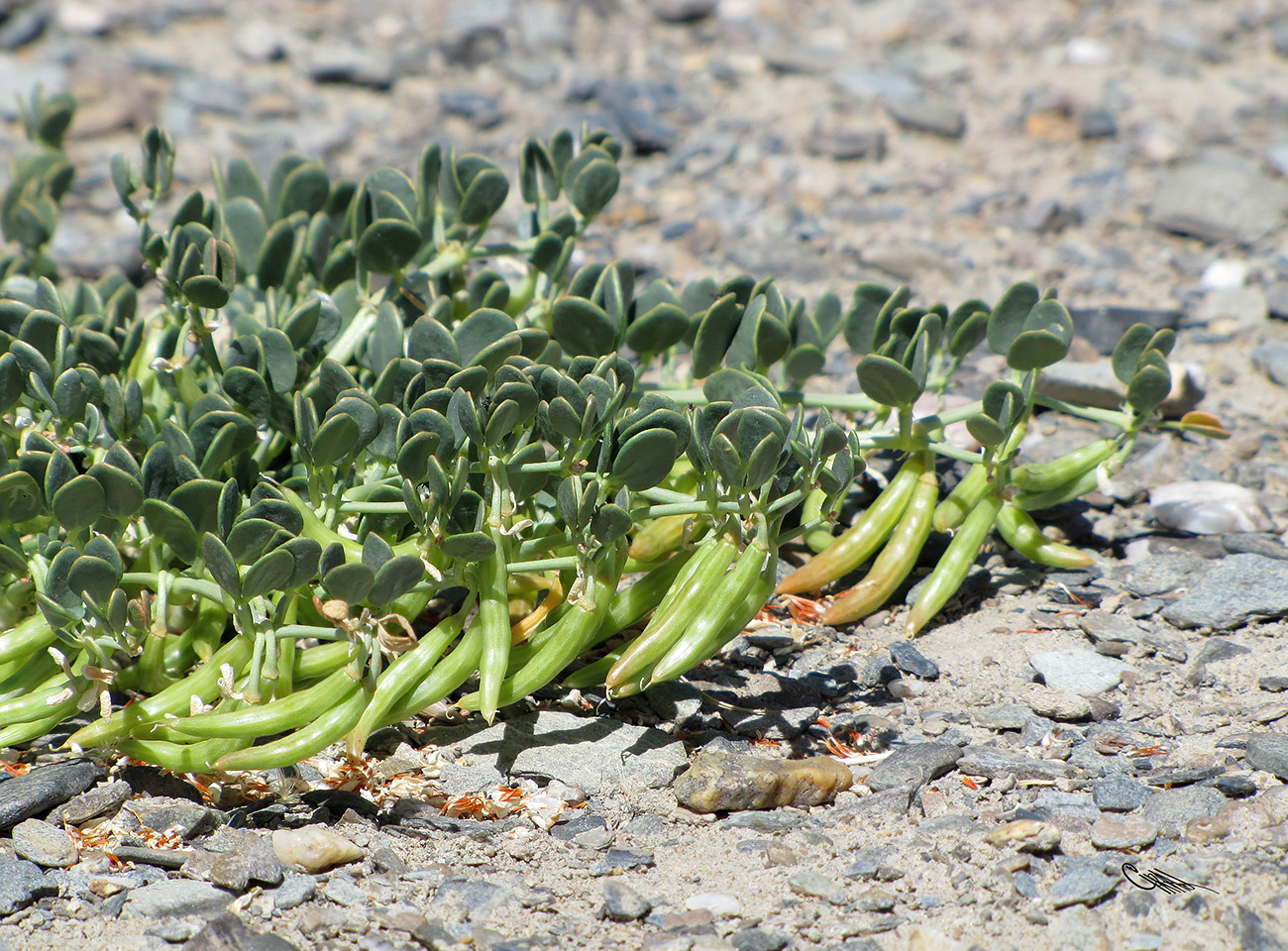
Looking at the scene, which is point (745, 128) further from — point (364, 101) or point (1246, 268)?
point (1246, 268)

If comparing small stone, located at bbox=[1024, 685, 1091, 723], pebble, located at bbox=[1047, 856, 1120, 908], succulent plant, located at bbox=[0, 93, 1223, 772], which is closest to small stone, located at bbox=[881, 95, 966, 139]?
succulent plant, located at bbox=[0, 93, 1223, 772]

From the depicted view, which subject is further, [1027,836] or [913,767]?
[913,767]

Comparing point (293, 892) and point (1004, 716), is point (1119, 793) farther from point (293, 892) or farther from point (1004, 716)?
point (293, 892)

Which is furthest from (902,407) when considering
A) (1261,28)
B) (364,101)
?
(1261,28)

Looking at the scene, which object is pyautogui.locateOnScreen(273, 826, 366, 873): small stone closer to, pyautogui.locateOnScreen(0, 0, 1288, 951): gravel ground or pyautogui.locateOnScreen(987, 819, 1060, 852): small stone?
pyautogui.locateOnScreen(0, 0, 1288, 951): gravel ground

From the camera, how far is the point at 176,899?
6.07ft

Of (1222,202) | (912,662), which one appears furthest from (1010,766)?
(1222,202)

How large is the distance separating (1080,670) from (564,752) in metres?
1.12

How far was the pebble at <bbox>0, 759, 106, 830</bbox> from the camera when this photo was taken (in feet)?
6.61

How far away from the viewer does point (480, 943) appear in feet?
5.69

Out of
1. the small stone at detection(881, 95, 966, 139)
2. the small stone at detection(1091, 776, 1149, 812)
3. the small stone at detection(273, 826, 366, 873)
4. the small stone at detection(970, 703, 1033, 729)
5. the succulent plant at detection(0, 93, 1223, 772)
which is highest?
the small stone at detection(881, 95, 966, 139)

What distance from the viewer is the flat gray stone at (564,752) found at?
2.19 m

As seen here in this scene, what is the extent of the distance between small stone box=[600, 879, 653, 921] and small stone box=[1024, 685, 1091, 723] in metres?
0.97

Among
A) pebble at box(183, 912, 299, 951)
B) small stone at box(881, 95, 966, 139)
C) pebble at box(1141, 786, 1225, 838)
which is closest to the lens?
pebble at box(183, 912, 299, 951)
